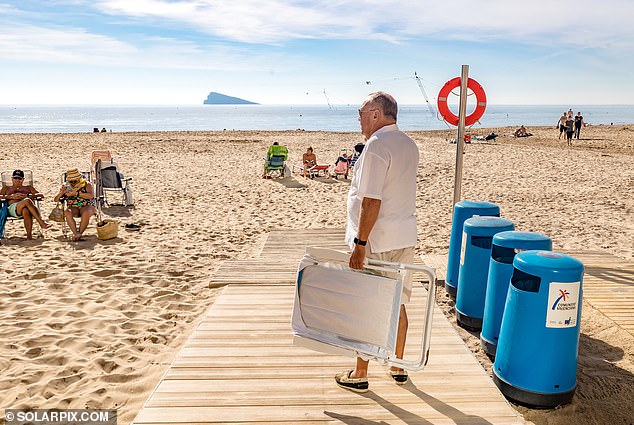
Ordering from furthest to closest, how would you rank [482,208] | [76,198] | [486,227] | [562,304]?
[76,198] < [482,208] < [486,227] < [562,304]

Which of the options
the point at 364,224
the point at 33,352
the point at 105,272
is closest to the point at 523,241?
the point at 364,224

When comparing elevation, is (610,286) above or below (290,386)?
above

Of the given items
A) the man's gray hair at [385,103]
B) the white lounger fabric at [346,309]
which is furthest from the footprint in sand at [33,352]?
the man's gray hair at [385,103]

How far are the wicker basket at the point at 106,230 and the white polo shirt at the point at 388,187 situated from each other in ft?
17.4

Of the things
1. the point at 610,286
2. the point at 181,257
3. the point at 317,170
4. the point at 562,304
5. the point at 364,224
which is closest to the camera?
the point at 364,224

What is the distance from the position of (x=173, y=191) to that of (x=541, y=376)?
9946 mm

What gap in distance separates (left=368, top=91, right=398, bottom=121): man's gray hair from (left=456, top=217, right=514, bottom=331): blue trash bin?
1711 millimetres

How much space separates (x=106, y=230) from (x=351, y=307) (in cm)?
549

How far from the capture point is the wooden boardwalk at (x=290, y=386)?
271 centimetres

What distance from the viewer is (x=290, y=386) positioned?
3004 millimetres

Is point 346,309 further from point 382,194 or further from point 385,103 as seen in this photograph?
point 385,103

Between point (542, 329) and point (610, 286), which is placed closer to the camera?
point (542, 329)
